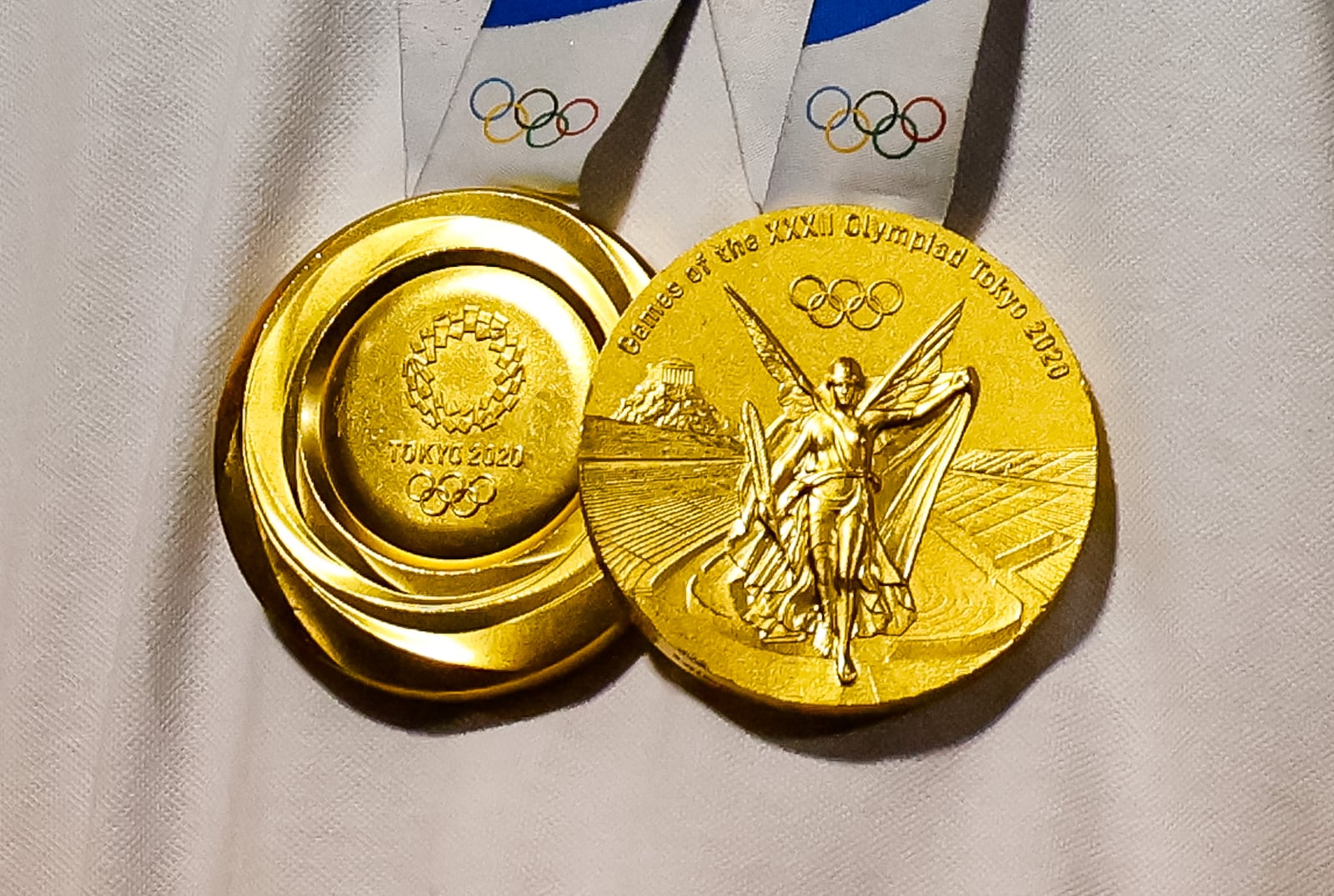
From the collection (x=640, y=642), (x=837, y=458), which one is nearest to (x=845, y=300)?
(x=837, y=458)

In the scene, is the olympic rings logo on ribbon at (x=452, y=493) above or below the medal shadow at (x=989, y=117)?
below

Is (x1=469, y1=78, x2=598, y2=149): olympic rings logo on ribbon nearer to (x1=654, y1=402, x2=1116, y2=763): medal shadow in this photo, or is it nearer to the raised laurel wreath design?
the raised laurel wreath design

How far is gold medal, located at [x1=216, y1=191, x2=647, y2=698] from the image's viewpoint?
75 cm

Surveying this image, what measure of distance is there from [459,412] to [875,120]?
29 centimetres

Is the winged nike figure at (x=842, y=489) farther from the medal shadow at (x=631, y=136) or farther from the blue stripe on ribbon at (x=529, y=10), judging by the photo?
the blue stripe on ribbon at (x=529, y=10)

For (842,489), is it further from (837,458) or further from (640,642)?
(640,642)

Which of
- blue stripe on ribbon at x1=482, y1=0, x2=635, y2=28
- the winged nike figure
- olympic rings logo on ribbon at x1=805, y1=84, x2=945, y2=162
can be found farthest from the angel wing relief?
blue stripe on ribbon at x1=482, y1=0, x2=635, y2=28

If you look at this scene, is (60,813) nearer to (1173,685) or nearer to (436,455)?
(436,455)

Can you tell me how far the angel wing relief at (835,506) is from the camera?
2.29 feet

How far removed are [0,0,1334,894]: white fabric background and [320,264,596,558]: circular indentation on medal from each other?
0.08 m

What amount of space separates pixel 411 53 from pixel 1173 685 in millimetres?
572

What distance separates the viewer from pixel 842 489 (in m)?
0.71

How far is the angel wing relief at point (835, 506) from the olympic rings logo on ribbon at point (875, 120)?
0.36 feet

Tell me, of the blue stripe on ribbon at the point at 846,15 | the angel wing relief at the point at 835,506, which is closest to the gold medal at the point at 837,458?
the angel wing relief at the point at 835,506
